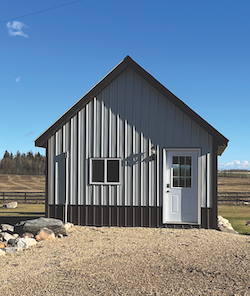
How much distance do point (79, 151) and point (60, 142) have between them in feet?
2.54

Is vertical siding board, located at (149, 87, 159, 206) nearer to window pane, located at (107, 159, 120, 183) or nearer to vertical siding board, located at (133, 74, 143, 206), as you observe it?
vertical siding board, located at (133, 74, 143, 206)

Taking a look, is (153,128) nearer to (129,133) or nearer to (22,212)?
(129,133)

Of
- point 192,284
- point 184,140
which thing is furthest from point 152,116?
point 192,284

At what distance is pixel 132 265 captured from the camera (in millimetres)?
6852

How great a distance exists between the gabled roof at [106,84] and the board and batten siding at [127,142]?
0.53 feet

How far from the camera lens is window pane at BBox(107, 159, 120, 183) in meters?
11.4

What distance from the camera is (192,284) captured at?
5.73m

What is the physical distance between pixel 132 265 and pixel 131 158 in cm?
494

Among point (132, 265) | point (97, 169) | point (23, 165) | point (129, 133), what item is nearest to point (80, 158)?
point (97, 169)

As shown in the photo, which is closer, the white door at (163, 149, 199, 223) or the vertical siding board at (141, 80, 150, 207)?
the white door at (163, 149, 199, 223)

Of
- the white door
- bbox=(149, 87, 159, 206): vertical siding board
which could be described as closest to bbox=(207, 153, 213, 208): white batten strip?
the white door

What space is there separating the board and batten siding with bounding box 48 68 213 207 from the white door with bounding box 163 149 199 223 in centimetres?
20

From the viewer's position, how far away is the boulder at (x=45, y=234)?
9.57 meters

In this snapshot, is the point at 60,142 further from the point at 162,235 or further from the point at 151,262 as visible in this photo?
the point at 151,262
